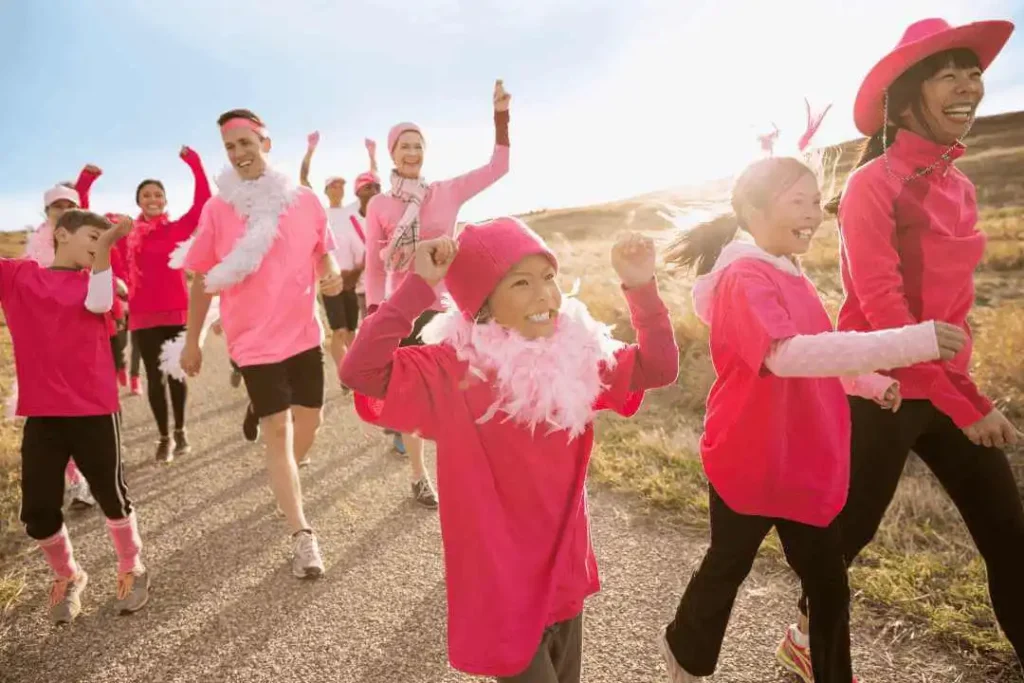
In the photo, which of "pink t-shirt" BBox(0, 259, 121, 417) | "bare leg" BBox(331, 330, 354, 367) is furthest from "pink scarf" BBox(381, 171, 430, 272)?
"bare leg" BBox(331, 330, 354, 367)

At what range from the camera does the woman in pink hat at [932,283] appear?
2203 millimetres

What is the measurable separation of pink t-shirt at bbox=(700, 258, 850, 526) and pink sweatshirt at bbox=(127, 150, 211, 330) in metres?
4.77

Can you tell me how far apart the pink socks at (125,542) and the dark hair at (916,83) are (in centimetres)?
392

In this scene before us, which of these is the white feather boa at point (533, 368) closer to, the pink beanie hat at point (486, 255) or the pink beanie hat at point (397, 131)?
the pink beanie hat at point (486, 255)

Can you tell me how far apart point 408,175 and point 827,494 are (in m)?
3.16

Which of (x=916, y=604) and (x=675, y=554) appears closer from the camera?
(x=916, y=604)

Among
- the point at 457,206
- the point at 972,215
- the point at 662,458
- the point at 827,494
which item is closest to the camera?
the point at 827,494

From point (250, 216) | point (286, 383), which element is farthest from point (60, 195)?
point (286, 383)

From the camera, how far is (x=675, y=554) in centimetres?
362

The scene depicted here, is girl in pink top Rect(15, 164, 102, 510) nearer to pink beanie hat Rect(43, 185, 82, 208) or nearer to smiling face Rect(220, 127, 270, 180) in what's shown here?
pink beanie hat Rect(43, 185, 82, 208)

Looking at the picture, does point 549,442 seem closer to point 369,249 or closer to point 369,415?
point 369,415

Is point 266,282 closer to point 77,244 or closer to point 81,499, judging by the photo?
point 77,244

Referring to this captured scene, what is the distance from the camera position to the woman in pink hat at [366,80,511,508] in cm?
405

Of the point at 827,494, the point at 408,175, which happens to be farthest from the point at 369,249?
the point at 827,494
